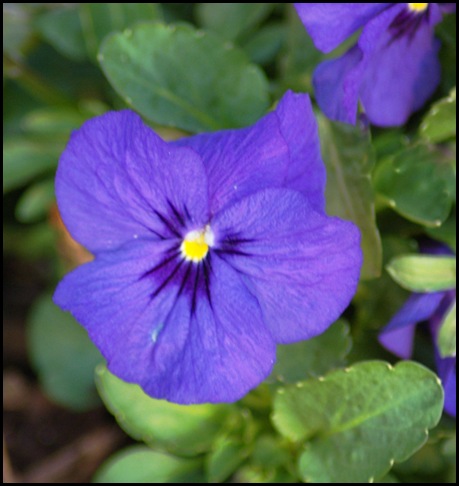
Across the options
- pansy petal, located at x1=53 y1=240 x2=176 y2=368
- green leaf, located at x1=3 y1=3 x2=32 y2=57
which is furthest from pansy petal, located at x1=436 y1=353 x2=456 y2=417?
green leaf, located at x1=3 y1=3 x2=32 y2=57

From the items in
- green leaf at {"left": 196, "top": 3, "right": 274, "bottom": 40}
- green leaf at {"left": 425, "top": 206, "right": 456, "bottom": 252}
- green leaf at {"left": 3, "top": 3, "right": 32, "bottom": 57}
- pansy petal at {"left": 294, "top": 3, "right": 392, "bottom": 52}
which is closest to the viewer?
pansy petal at {"left": 294, "top": 3, "right": 392, "bottom": 52}

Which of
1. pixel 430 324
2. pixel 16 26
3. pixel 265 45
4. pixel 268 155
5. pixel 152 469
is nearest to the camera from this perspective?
pixel 268 155

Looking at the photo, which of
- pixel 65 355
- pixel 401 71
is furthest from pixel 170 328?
pixel 65 355

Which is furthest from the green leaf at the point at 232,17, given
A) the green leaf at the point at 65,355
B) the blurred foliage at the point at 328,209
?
the green leaf at the point at 65,355

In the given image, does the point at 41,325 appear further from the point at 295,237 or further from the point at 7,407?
the point at 295,237

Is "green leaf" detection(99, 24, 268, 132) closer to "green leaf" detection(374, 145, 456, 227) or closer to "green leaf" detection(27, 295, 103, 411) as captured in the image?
"green leaf" detection(374, 145, 456, 227)

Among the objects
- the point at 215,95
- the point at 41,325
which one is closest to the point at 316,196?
the point at 215,95

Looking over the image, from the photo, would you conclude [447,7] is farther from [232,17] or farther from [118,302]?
[118,302]
